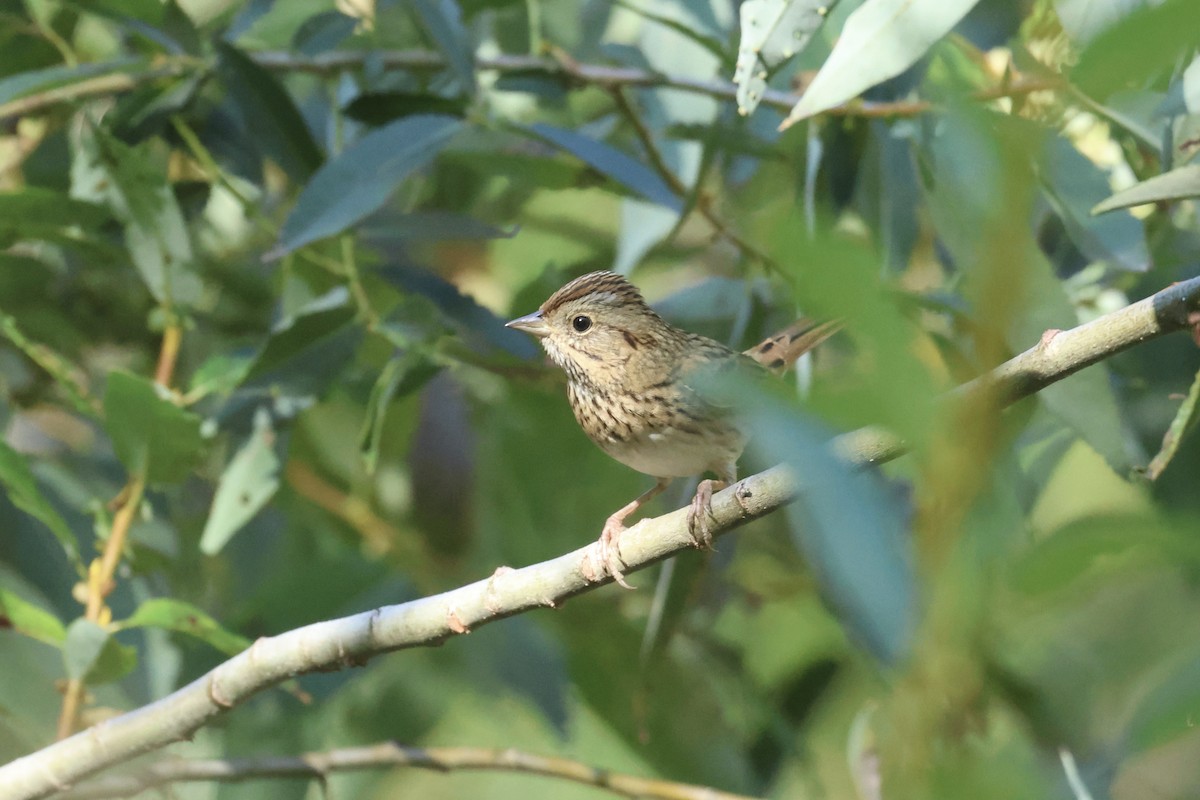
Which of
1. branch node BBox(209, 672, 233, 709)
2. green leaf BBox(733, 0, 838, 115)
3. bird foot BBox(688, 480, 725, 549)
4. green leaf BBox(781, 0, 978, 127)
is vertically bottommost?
bird foot BBox(688, 480, 725, 549)

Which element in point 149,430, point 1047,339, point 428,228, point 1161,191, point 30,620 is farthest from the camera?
point 428,228

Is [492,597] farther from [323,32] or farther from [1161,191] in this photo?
[323,32]

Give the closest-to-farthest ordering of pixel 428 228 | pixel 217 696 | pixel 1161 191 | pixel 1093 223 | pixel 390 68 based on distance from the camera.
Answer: pixel 1161 191 → pixel 217 696 → pixel 1093 223 → pixel 428 228 → pixel 390 68

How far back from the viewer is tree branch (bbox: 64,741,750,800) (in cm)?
239

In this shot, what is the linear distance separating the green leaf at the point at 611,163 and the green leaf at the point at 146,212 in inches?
29.7

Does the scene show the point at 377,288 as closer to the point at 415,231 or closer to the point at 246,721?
the point at 415,231

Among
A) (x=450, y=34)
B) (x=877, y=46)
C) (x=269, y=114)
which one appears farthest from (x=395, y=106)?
(x=877, y=46)

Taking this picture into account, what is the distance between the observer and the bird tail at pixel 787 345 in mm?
2385

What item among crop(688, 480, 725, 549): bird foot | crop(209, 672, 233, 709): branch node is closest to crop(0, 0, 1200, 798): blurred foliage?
crop(688, 480, 725, 549): bird foot

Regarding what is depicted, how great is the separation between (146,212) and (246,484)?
0.58 metres

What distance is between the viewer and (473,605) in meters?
1.81

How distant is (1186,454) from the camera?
92.7 inches

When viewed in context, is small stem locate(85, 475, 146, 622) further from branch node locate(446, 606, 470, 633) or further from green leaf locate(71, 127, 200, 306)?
branch node locate(446, 606, 470, 633)

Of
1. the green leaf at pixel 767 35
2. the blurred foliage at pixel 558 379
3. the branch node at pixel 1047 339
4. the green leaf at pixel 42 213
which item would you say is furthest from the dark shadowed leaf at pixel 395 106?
the branch node at pixel 1047 339
